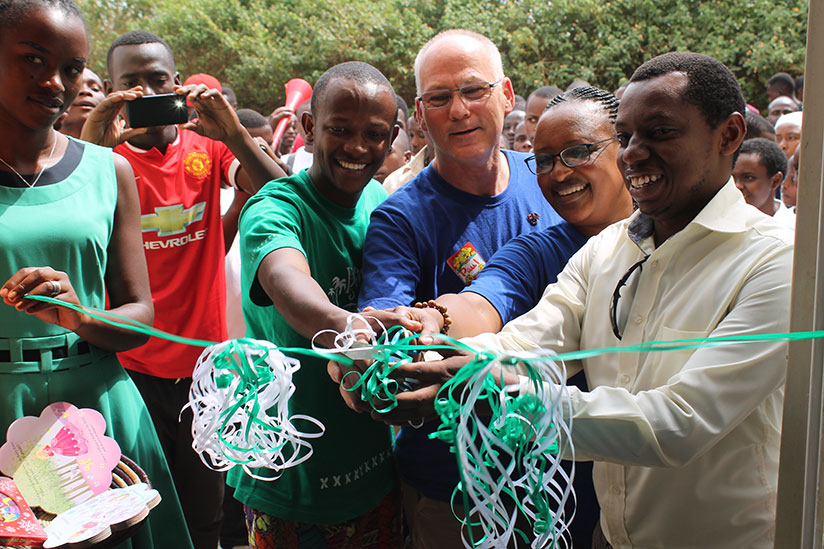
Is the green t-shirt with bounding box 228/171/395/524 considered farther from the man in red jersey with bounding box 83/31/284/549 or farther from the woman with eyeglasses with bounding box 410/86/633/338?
the man in red jersey with bounding box 83/31/284/549

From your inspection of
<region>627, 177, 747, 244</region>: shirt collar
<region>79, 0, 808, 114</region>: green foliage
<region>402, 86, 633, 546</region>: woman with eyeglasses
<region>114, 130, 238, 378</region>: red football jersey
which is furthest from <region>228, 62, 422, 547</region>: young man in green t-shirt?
<region>79, 0, 808, 114</region>: green foliage

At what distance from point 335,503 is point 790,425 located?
140 cm

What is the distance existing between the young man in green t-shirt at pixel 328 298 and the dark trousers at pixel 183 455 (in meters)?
0.85

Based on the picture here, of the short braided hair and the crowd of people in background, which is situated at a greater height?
the short braided hair

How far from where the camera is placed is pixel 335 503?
7.52 feet

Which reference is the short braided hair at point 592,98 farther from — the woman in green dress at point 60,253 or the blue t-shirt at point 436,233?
the woman in green dress at point 60,253

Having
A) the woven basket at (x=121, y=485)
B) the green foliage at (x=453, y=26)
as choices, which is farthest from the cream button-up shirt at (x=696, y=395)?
the green foliage at (x=453, y=26)

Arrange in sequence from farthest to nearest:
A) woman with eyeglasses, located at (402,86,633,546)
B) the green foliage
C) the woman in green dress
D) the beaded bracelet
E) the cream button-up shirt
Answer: the green foliage < woman with eyeglasses, located at (402,86,633,546) < the beaded bracelet < the woman in green dress < the cream button-up shirt

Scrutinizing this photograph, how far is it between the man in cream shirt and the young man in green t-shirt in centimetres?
62

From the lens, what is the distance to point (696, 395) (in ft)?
5.06

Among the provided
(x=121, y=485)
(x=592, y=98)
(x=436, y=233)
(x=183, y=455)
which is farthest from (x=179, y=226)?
(x=592, y=98)

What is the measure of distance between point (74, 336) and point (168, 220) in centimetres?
131

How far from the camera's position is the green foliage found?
51.0 feet

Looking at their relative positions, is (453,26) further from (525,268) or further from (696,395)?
(696,395)
